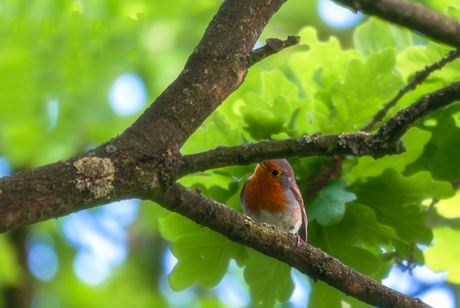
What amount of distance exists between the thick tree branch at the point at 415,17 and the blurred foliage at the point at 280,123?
2.97 feet

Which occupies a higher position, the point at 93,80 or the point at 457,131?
the point at 457,131

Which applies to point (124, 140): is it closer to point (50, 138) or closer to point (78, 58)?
point (78, 58)

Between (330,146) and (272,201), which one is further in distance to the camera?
(272,201)

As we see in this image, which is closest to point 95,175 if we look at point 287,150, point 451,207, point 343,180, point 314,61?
point 287,150

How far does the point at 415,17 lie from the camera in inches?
38.6

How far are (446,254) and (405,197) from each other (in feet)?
2.25

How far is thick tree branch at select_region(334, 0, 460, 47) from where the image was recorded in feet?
3.18

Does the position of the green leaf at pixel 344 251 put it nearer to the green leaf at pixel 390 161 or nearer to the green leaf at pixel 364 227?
the green leaf at pixel 364 227

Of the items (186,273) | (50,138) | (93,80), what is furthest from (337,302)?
(50,138)

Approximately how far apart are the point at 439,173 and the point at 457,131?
231 millimetres

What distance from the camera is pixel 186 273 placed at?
208 cm

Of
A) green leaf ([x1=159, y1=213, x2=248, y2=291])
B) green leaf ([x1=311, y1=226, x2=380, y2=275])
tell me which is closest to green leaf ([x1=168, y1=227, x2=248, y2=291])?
green leaf ([x1=159, y1=213, x2=248, y2=291])

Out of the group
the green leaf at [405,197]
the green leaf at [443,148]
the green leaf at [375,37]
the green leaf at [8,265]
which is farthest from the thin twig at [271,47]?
the green leaf at [8,265]

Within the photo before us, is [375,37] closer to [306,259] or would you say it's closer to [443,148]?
[443,148]
